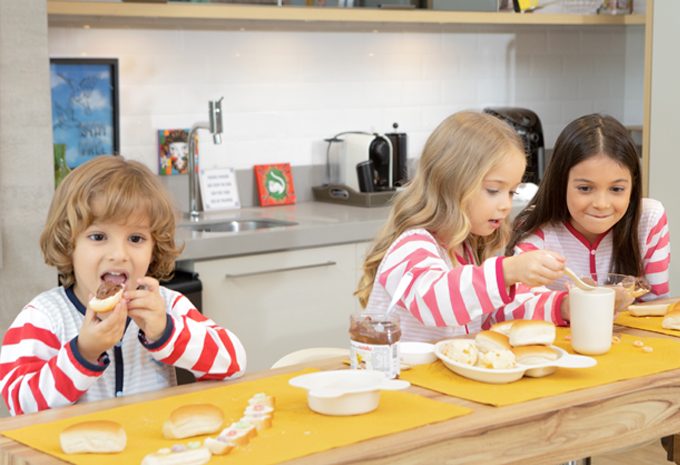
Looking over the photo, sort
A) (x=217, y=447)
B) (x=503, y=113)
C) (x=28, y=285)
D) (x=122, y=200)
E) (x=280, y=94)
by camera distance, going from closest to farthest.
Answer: (x=217, y=447) < (x=122, y=200) < (x=28, y=285) < (x=280, y=94) < (x=503, y=113)

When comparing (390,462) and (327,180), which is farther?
(327,180)

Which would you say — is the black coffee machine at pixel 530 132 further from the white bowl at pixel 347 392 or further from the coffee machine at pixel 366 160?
the white bowl at pixel 347 392

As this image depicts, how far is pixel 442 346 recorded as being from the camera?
6.77 ft

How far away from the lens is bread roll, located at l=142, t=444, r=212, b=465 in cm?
149

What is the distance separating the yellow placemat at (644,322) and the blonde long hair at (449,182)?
1.19 ft

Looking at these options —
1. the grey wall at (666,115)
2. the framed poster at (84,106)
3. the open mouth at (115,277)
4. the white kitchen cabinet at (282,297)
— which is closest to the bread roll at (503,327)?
the open mouth at (115,277)

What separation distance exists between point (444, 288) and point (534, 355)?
230mm

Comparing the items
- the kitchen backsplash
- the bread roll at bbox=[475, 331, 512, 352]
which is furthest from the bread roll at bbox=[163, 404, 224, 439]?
the kitchen backsplash

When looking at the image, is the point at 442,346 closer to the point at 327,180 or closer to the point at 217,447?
the point at 217,447

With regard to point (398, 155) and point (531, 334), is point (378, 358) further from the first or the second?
point (398, 155)

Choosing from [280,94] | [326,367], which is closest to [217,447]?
[326,367]

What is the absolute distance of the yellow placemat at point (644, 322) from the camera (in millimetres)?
2348

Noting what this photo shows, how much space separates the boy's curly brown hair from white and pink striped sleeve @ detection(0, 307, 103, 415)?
0.41ft

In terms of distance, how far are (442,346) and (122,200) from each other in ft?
2.10
